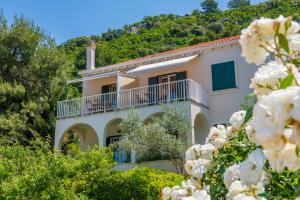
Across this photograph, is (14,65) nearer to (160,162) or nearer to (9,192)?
(160,162)

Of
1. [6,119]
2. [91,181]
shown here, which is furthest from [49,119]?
[91,181]

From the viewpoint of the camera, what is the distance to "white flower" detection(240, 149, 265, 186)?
1.93 metres

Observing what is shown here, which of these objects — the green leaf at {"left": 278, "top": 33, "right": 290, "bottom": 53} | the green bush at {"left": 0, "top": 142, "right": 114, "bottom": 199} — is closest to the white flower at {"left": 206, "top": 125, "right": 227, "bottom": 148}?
the green leaf at {"left": 278, "top": 33, "right": 290, "bottom": 53}

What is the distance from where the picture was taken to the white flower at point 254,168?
6.34 ft

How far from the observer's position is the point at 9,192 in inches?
421

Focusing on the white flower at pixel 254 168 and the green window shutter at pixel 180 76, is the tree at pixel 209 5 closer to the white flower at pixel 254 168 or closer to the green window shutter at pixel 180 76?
the green window shutter at pixel 180 76

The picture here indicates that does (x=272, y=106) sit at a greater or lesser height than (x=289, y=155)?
greater

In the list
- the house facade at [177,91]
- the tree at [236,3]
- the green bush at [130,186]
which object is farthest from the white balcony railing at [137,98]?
the tree at [236,3]

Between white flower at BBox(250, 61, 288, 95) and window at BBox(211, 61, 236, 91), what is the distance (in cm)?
1826

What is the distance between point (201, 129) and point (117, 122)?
15.7ft

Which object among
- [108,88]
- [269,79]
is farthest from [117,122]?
[269,79]

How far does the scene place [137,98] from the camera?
20875 millimetres

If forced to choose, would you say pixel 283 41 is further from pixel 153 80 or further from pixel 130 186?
pixel 153 80

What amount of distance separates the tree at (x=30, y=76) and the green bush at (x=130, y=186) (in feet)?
46.8
